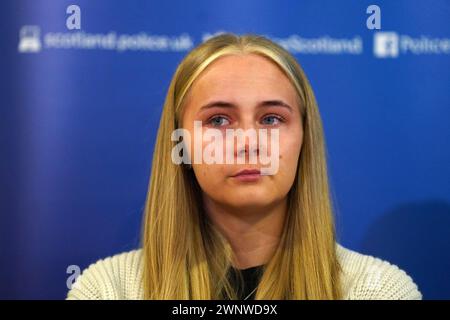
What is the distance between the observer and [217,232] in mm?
1296

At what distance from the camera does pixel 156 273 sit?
4.10 ft

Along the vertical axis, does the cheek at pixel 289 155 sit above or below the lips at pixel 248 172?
above

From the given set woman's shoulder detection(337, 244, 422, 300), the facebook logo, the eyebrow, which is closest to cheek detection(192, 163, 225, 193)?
the eyebrow

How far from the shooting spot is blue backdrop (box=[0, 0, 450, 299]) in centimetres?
140

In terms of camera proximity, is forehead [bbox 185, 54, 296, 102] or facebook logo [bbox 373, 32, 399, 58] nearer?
forehead [bbox 185, 54, 296, 102]

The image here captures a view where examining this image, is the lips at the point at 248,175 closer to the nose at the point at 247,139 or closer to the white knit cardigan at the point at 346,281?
the nose at the point at 247,139

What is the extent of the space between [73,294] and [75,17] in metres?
0.66

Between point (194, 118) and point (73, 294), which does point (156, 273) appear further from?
point (194, 118)

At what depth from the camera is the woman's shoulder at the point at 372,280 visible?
1233 mm

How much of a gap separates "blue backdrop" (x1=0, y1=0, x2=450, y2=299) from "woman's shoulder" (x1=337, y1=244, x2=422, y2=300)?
0.14 metres

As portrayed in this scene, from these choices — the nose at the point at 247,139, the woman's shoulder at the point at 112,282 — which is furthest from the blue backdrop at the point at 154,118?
the nose at the point at 247,139

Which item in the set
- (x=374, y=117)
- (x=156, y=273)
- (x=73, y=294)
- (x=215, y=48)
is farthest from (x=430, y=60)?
(x=73, y=294)

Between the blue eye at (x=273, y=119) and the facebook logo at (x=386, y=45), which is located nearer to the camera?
the blue eye at (x=273, y=119)

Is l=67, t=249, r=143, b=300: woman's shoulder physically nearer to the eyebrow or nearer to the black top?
the black top
